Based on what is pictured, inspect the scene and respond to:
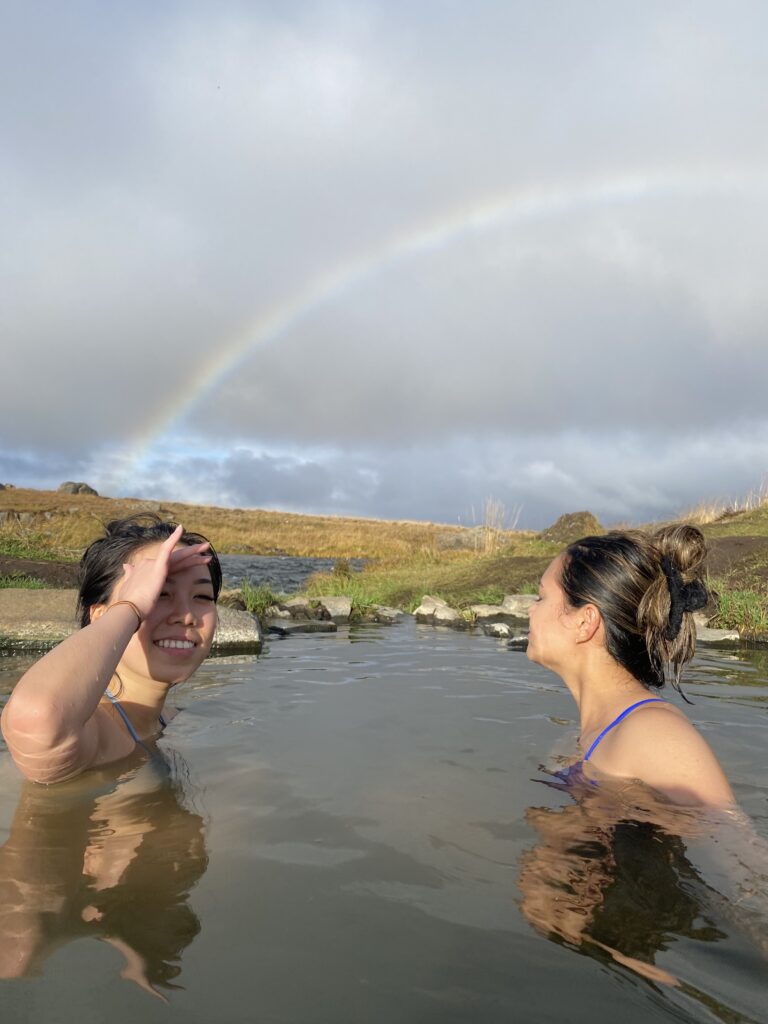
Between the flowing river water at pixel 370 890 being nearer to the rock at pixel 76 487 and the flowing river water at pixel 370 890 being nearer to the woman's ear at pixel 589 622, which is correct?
the woman's ear at pixel 589 622

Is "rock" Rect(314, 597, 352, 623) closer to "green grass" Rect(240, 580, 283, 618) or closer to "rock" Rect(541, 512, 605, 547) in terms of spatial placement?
"green grass" Rect(240, 580, 283, 618)

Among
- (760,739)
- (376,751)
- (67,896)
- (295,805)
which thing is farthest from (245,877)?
(760,739)

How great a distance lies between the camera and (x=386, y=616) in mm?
12586

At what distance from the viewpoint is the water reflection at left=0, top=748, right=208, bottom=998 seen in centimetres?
204

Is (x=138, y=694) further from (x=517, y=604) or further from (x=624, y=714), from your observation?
(x=517, y=604)

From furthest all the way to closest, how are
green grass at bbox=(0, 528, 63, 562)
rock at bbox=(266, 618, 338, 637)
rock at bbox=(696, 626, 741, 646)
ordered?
green grass at bbox=(0, 528, 63, 562) < rock at bbox=(266, 618, 338, 637) < rock at bbox=(696, 626, 741, 646)

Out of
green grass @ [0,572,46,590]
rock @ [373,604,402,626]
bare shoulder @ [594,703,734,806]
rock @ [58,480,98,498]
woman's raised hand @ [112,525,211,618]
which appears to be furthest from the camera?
rock @ [58,480,98,498]

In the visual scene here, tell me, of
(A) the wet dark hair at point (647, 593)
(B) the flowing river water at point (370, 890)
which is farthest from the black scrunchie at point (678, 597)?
(B) the flowing river water at point (370, 890)

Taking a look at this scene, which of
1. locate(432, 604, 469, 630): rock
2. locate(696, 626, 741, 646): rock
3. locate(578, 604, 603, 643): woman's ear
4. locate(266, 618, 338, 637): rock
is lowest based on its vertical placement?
locate(266, 618, 338, 637): rock

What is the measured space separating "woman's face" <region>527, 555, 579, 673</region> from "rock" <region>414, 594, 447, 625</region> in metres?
8.36

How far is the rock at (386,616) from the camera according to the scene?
483 inches

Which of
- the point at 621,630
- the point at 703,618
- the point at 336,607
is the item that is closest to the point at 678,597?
the point at 621,630

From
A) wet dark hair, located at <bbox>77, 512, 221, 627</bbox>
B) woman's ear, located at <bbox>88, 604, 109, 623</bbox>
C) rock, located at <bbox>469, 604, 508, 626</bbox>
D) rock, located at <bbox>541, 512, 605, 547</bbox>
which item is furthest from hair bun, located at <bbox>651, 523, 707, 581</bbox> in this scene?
rock, located at <bbox>541, 512, 605, 547</bbox>

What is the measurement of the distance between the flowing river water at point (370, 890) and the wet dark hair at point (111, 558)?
82cm
